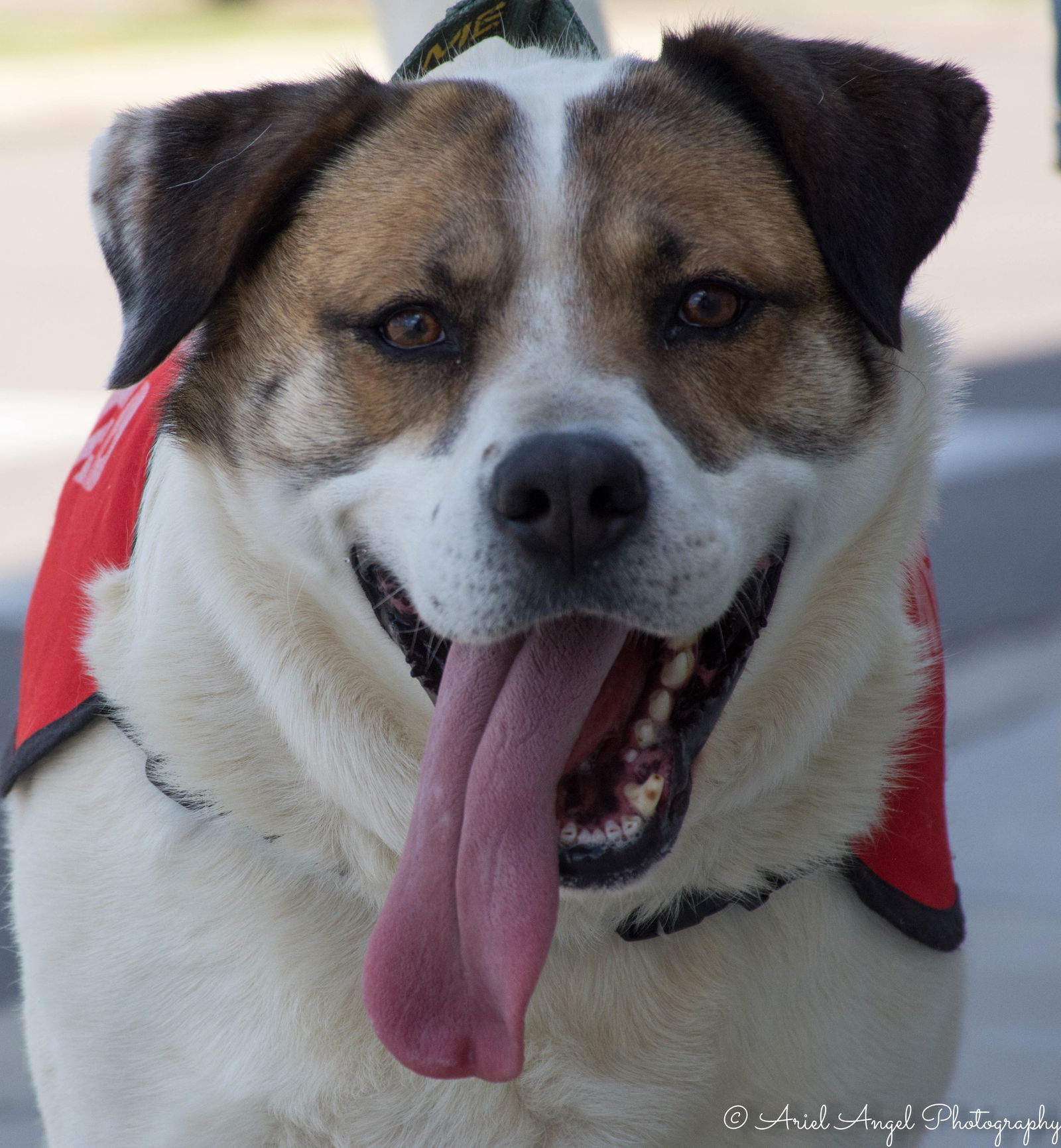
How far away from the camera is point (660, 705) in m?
2.44

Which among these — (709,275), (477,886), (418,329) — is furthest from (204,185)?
(477,886)

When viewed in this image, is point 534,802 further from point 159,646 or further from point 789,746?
point 159,646

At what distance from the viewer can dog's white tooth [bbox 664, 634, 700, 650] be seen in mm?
2416

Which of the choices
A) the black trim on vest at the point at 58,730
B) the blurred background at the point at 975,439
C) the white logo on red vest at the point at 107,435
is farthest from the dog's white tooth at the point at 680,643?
the white logo on red vest at the point at 107,435

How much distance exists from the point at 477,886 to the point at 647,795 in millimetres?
282

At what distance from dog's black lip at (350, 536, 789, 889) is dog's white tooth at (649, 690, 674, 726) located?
39 mm

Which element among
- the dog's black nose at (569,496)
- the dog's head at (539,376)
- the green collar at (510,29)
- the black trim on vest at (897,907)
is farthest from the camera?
the green collar at (510,29)

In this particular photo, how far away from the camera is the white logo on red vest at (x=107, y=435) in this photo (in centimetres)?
323

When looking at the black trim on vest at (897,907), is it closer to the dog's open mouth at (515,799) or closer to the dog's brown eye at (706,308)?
the dog's open mouth at (515,799)

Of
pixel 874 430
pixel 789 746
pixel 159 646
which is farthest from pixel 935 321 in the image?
pixel 159 646

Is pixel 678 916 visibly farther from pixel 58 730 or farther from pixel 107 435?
pixel 107 435

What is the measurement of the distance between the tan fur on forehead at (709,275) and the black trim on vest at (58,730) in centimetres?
108

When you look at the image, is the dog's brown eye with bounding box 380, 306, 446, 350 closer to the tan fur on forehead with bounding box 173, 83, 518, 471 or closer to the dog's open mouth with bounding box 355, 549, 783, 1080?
the tan fur on forehead with bounding box 173, 83, 518, 471

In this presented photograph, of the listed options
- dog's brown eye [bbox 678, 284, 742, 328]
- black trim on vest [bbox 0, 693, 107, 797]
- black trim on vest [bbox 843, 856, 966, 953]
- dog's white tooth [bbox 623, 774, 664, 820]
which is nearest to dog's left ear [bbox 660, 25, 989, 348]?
dog's brown eye [bbox 678, 284, 742, 328]
